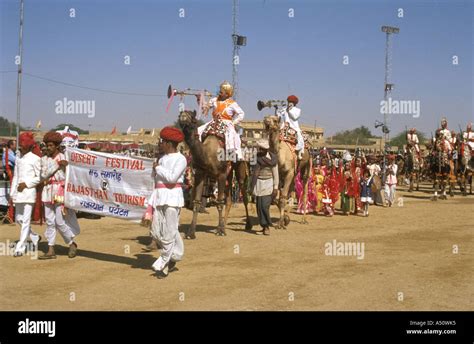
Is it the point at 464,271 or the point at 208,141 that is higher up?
the point at 208,141

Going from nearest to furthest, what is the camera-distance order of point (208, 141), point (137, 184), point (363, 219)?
point (137, 184) < point (208, 141) < point (363, 219)

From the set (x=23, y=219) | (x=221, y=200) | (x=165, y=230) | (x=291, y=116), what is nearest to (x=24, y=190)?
(x=23, y=219)

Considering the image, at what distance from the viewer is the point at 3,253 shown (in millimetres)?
9914

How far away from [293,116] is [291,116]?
0.06 metres

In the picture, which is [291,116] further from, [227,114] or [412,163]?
[412,163]

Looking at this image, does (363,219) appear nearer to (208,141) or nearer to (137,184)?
(208,141)

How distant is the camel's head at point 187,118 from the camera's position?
11.0 m

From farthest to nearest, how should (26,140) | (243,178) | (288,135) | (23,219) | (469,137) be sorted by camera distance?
(469,137) → (288,135) → (243,178) → (26,140) → (23,219)

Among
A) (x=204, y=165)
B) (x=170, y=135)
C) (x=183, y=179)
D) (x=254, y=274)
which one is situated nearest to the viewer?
(x=170, y=135)

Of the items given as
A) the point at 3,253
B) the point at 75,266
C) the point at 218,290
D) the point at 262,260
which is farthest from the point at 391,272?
the point at 3,253

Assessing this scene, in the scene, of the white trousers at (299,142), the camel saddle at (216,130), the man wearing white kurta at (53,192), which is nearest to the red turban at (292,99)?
the white trousers at (299,142)

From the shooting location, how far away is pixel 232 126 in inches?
496

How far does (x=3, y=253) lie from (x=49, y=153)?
84.2 inches
